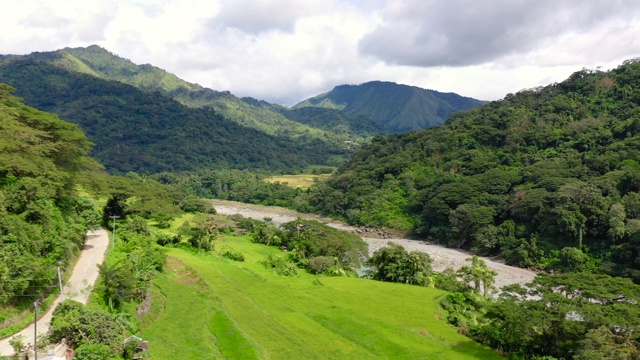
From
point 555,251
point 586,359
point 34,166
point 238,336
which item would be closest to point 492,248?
point 555,251

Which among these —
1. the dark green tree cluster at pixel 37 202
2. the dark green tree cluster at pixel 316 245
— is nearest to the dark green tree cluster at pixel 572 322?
the dark green tree cluster at pixel 316 245

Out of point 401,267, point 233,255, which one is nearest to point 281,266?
point 233,255

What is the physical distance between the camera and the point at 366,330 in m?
35.2

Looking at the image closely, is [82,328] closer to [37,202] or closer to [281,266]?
[37,202]

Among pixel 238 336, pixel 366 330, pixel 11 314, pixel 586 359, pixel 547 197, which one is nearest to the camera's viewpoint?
pixel 11 314

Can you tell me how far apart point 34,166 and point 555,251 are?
213ft

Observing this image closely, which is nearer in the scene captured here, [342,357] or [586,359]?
[586,359]

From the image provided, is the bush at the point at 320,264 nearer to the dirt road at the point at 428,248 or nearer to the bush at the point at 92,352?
the dirt road at the point at 428,248

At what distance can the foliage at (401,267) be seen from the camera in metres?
51.4

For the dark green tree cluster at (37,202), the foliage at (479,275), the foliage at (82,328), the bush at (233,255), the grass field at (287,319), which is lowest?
the grass field at (287,319)

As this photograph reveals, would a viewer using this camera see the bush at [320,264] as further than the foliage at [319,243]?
No

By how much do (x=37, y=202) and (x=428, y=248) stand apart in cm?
6245

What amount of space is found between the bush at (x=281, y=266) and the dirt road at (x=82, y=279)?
60.2ft

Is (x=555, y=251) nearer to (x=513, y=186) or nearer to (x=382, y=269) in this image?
(x=513, y=186)
